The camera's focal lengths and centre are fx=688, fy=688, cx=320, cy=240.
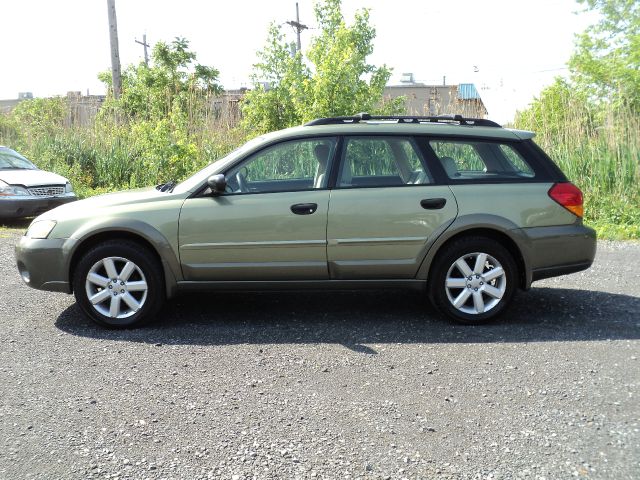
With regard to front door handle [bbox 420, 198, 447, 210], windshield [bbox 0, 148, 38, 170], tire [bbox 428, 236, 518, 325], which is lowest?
tire [bbox 428, 236, 518, 325]

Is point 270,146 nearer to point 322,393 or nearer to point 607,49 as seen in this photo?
point 322,393

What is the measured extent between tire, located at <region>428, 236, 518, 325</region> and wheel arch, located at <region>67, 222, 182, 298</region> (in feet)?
7.12

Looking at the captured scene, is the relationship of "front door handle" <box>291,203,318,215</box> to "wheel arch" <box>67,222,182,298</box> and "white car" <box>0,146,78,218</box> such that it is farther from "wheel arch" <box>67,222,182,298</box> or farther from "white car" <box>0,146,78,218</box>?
"white car" <box>0,146,78,218</box>

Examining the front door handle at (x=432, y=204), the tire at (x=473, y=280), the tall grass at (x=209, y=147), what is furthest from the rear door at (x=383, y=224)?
the tall grass at (x=209, y=147)

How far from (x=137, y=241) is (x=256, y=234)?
1013 mm

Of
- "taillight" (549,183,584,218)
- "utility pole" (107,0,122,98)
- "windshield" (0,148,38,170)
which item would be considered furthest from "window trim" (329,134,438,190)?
"utility pole" (107,0,122,98)

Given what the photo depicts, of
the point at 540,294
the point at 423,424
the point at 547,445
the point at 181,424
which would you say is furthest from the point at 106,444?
the point at 540,294

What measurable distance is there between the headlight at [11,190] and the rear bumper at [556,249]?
932 cm

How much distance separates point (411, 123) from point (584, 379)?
105 inches

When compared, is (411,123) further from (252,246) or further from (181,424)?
(181,424)

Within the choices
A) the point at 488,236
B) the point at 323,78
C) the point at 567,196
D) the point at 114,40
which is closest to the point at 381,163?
the point at 488,236

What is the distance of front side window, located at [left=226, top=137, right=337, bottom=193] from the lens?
579 centimetres

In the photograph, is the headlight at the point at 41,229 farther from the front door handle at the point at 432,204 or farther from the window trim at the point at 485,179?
the window trim at the point at 485,179

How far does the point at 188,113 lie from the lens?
51.5 ft
